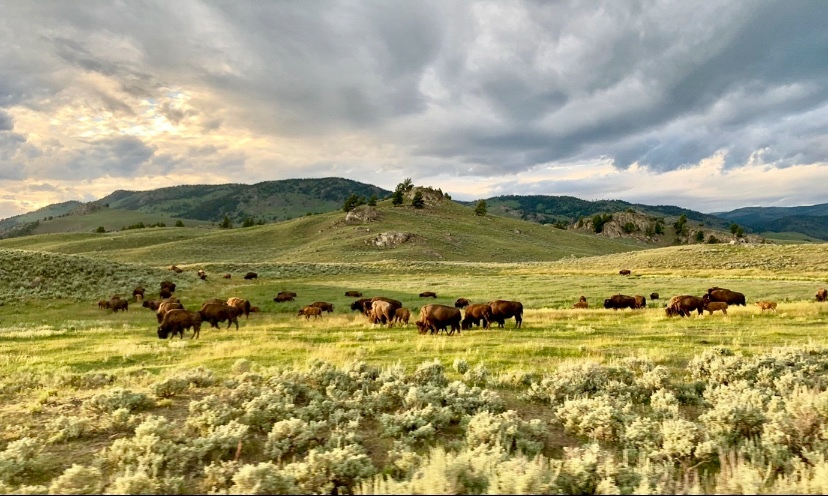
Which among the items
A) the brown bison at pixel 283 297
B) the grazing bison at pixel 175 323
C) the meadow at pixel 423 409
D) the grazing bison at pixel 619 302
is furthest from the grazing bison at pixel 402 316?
the brown bison at pixel 283 297

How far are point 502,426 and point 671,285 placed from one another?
37.9m

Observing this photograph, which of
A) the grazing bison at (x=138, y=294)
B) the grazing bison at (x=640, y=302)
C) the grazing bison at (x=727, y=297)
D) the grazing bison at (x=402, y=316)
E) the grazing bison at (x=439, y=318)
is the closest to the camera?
the grazing bison at (x=439, y=318)

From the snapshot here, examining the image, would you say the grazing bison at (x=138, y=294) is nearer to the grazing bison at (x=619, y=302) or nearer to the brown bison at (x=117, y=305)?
the brown bison at (x=117, y=305)

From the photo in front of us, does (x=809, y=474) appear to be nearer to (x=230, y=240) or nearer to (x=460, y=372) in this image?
(x=460, y=372)

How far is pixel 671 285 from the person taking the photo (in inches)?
1539

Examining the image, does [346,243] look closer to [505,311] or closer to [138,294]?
[138,294]

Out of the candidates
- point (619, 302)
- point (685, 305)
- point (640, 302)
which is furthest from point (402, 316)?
point (640, 302)

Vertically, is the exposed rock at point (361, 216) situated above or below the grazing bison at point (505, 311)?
above

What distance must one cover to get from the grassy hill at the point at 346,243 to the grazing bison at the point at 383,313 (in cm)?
5983

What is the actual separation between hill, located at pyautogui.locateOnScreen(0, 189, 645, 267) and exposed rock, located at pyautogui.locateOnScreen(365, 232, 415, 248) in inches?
9.1

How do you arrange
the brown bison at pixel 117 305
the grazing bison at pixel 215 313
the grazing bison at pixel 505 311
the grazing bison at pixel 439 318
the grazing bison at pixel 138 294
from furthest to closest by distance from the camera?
the grazing bison at pixel 138 294, the brown bison at pixel 117 305, the grazing bison at pixel 215 313, the grazing bison at pixel 505 311, the grazing bison at pixel 439 318

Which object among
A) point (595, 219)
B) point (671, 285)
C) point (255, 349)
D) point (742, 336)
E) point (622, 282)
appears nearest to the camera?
point (255, 349)

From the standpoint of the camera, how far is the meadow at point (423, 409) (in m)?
6.24

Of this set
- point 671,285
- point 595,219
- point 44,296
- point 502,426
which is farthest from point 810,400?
point 595,219
